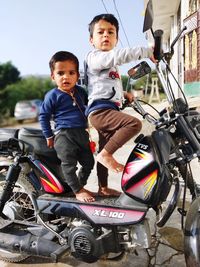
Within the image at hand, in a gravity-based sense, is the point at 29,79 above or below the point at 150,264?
above

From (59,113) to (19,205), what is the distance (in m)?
0.86

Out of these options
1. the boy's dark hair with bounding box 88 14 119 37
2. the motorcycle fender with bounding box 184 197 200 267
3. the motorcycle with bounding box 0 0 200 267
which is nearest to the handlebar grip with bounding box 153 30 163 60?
the motorcycle with bounding box 0 0 200 267

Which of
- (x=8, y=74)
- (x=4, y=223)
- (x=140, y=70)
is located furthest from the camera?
(x=8, y=74)

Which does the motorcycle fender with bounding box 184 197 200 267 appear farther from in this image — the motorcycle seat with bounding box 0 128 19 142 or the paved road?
the motorcycle seat with bounding box 0 128 19 142

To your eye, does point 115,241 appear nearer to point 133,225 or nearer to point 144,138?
point 133,225

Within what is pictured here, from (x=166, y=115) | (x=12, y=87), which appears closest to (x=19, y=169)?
(x=166, y=115)

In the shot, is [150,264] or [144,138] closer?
[144,138]

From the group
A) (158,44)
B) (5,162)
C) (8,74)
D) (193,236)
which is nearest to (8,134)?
(5,162)

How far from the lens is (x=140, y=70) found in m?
1.82

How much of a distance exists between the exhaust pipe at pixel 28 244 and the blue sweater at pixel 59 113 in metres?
0.74

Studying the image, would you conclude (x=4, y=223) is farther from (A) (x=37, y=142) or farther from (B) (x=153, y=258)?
(B) (x=153, y=258)

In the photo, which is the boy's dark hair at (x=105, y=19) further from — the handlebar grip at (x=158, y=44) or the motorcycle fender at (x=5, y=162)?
the motorcycle fender at (x=5, y=162)

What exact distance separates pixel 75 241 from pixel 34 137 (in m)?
0.80

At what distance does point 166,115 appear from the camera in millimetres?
1963
